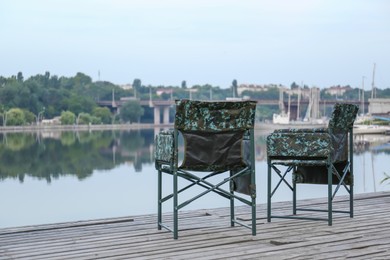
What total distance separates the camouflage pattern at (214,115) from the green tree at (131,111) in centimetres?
10249

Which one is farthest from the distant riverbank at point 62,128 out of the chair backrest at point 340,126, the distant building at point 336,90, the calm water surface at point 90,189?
the chair backrest at point 340,126

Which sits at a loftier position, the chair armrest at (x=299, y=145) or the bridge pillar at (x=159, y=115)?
the chair armrest at (x=299, y=145)

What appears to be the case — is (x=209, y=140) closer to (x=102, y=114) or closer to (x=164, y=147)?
(x=164, y=147)

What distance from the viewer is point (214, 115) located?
400 cm

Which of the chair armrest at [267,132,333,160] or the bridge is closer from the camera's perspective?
the chair armrest at [267,132,333,160]

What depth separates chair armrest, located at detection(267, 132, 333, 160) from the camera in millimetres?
4434

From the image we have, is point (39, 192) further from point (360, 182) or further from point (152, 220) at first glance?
point (152, 220)

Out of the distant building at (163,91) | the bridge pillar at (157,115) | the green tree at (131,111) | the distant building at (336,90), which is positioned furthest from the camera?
the distant building at (336,90)

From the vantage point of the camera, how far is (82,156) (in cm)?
3528

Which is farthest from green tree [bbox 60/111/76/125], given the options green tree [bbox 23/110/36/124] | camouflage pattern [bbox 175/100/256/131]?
camouflage pattern [bbox 175/100/256/131]

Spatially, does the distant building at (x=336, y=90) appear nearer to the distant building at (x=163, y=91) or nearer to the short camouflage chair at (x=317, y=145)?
the distant building at (x=163, y=91)

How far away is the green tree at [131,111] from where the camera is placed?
106438 millimetres

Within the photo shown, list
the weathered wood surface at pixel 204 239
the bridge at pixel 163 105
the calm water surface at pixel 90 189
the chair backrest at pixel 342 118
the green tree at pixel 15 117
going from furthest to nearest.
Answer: the bridge at pixel 163 105, the green tree at pixel 15 117, the calm water surface at pixel 90 189, the chair backrest at pixel 342 118, the weathered wood surface at pixel 204 239

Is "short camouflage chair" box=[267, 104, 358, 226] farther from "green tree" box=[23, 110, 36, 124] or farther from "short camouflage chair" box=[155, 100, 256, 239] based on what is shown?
"green tree" box=[23, 110, 36, 124]
